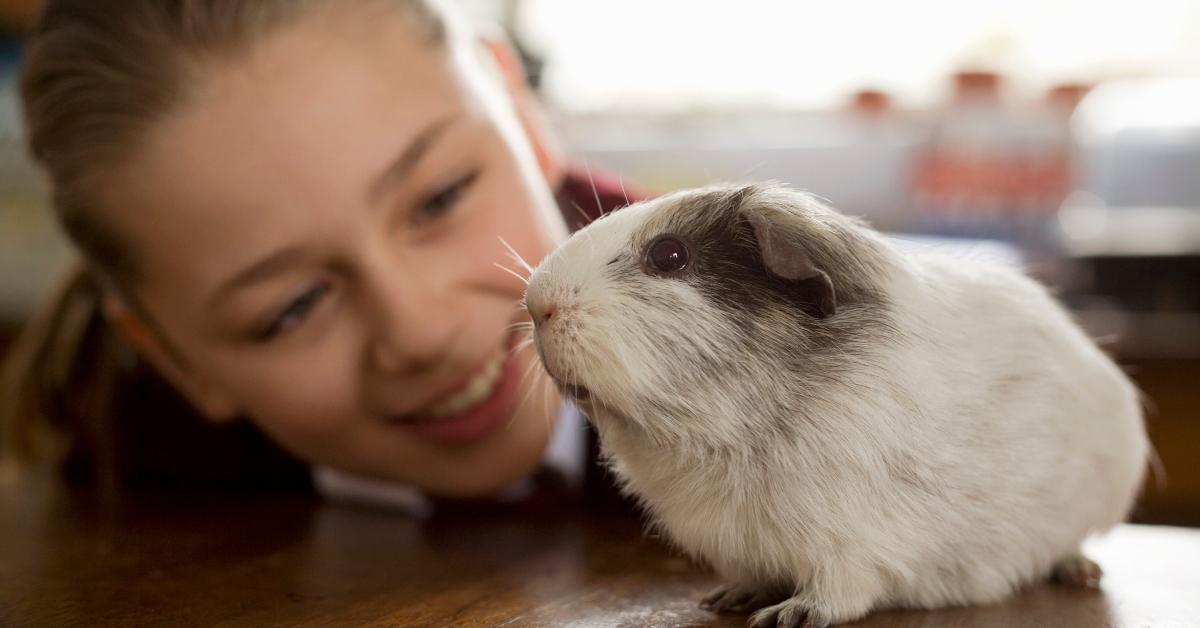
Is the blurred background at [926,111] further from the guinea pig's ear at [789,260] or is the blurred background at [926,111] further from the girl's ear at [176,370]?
the guinea pig's ear at [789,260]

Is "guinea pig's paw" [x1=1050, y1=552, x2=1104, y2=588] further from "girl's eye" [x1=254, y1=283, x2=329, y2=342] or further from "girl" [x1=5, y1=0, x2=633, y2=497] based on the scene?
"girl's eye" [x1=254, y1=283, x2=329, y2=342]

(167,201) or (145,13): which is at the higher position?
(145,13)

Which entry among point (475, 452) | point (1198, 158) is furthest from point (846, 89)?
point (475, 452)

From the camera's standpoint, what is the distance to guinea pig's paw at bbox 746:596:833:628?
0.67 meters

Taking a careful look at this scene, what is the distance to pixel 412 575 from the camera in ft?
3.04

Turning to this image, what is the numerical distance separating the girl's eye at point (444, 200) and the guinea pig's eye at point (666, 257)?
19.0 inches

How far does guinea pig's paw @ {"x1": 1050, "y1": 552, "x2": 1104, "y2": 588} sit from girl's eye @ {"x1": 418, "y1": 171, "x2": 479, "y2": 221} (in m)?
0.73

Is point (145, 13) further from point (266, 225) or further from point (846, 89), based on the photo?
point (846, 89)

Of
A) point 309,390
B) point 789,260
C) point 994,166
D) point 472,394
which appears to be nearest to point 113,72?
point 309,390

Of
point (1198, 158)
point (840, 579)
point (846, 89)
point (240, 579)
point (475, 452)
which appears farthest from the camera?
point (846, 89)

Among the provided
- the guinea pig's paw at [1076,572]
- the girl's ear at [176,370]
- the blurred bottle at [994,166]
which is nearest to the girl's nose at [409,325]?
the girl's ear at [176,370]

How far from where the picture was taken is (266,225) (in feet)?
3.44

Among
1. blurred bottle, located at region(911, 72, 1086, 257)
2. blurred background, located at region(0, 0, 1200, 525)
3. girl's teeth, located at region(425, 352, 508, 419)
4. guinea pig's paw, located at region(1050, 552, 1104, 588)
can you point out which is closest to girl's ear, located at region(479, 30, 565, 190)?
girl's teeth, located at region(425, 352, 508, 419)

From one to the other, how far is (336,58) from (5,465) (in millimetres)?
1831
